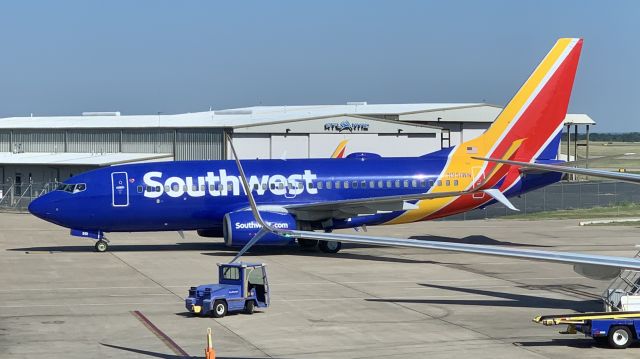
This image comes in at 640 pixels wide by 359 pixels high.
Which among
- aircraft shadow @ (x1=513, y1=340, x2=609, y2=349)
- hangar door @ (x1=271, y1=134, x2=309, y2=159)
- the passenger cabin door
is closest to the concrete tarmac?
aircraft shadow @ (x1=513, y1=340, x2=609, y2=349)

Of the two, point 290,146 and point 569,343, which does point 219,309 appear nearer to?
point 569,343

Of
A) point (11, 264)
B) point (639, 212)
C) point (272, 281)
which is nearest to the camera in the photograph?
point (272, 281)

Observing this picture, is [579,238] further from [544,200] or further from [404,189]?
[544,200]

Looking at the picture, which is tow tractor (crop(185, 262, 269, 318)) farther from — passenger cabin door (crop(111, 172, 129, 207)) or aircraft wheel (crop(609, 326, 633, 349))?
passenger cabin door (crop(111, 172, 129, 207))

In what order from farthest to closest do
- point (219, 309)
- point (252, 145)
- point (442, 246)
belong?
point (252, 145) → point (219, 309) → point (442, 246)

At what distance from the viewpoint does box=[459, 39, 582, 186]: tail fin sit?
49.9 m

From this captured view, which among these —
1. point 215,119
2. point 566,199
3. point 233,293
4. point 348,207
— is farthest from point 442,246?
point 215,119

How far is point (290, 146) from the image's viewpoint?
266 feet

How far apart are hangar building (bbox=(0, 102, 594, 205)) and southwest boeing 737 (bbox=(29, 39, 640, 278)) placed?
103ft

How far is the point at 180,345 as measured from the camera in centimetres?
2583

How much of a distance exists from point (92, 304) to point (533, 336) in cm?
1371

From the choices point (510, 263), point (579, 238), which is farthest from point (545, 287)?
point (579, 238)

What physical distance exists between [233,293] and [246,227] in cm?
1371

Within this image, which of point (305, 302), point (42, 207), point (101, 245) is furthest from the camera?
point (101, 245)
